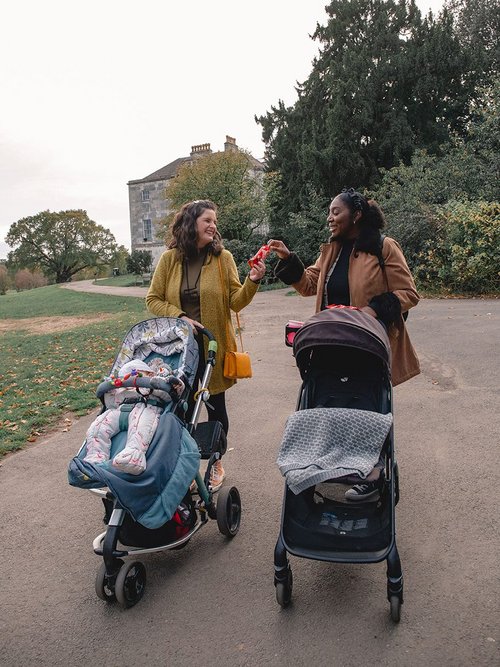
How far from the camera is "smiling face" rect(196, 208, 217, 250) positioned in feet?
13.0

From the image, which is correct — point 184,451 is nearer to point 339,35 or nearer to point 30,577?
point 30,577

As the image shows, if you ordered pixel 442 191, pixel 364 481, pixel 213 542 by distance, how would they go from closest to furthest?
A: pixel 364 481 < pixel 213 542 < pixel 442 191

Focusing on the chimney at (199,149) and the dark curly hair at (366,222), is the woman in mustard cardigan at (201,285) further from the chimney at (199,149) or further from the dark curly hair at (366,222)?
the chimney at (199,149)

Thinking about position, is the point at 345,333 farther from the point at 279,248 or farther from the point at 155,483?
the point at 155,483

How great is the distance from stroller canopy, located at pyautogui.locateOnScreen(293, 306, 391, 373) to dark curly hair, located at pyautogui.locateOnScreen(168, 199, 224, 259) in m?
1.22

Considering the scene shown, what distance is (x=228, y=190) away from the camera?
27.4 meters

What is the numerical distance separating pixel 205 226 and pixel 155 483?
191 cm

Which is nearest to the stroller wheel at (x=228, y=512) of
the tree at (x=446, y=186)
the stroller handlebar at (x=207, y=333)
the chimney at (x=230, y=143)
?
the stroller handlebar at (x=207, y=333)

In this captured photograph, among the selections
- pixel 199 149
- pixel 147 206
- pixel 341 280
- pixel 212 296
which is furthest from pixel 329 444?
pixel 147 206

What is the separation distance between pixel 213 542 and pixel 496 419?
3121 millimetres

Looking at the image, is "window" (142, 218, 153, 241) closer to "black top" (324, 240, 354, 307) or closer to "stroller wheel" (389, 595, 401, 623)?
"black top" (324, 240, 354, 307)

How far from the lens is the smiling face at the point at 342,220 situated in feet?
11.6

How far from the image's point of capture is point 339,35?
2545 centimetres

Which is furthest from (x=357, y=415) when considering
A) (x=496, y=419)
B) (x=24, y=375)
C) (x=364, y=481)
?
(x=24, y=375)
